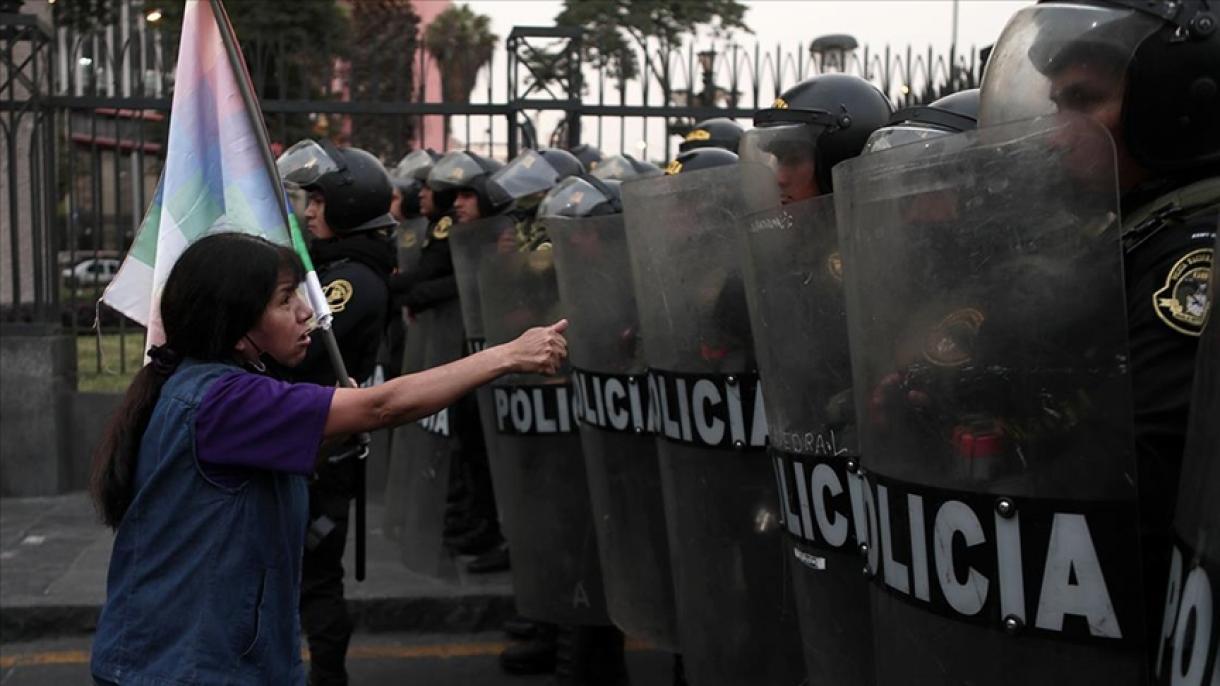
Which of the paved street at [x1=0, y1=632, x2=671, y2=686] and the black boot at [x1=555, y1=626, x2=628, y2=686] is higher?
the black boot at [x1=555, y1=626, x2=628, y2=686]

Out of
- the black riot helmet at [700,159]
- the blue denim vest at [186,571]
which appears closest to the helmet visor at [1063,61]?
the blue denim vest at [186,571]

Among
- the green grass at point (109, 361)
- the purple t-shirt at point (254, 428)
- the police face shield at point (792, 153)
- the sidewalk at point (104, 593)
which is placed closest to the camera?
the purple t-shirt at point (254, 428)

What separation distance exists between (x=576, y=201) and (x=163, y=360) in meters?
2.80

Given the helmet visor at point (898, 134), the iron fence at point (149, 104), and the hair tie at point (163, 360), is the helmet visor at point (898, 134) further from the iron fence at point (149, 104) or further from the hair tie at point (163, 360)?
the iron fence at point (149, 104)

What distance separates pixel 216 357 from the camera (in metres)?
2.98

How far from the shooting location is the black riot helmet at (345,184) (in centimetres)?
545

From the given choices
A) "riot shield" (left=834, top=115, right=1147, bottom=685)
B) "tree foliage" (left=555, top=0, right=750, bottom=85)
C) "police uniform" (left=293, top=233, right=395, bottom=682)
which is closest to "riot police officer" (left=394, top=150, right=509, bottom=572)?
"police uniform" (left=293, top=233, right=395, bottom=682)

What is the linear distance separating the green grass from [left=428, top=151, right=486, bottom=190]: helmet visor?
8.04ft

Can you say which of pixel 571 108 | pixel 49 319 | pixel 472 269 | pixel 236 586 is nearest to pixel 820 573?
pixel 236 586

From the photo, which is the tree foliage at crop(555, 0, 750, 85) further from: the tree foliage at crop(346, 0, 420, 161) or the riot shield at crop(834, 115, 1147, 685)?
the riot shield at crop(834, 115, 1147, 685)

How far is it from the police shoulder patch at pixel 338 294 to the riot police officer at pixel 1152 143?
9.38 feet

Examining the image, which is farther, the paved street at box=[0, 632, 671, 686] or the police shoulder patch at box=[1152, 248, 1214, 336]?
the paved street at box=[0, 632, 671, 686]

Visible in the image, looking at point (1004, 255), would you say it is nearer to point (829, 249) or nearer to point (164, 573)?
point (829, 249)

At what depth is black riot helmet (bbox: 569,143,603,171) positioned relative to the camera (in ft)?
28.1
